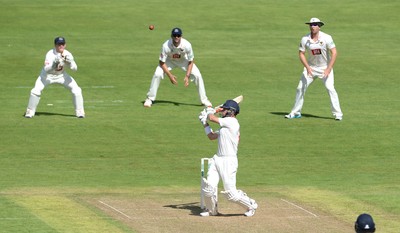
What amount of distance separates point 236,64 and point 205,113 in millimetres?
17311

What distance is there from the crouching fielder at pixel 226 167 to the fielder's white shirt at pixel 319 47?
29.7 feet

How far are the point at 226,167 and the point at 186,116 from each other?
9.67 meters

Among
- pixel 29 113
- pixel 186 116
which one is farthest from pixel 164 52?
pixel 29 113

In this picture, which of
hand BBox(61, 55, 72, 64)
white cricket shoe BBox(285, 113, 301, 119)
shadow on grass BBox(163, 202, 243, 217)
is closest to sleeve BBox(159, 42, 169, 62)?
hand BBox(61, 55, 72, 64)

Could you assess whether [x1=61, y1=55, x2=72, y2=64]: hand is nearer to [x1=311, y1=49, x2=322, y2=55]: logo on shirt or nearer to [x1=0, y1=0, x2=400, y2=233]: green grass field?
[x1=0, y1=0, x2=400, y2=233]: green grass field

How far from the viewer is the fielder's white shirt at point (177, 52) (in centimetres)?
3005

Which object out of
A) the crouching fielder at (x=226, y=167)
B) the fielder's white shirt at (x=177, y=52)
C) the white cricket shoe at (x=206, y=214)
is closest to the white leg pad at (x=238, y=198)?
the crouching fielder at (x=226, y=167)

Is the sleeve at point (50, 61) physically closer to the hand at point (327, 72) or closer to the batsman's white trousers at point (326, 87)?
the batsman's white trousers at point (326, 87)

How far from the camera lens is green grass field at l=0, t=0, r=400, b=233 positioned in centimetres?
2167

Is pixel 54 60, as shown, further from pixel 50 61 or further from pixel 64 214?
pixel 64 214

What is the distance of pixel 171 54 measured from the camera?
99.4 ft

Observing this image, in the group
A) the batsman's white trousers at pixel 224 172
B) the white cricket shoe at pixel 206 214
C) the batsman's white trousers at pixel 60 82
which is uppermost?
the batsman's white trousers at pixel 60 82

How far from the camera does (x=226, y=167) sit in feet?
65.6

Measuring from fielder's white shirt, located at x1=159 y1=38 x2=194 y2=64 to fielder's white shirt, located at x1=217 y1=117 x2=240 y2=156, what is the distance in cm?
1019
